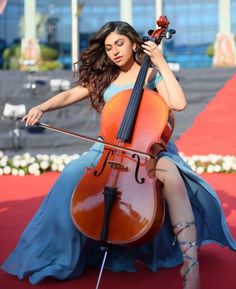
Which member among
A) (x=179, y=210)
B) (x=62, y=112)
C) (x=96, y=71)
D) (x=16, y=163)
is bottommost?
(x=16, y=163)

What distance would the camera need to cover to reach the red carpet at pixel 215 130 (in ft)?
19.8

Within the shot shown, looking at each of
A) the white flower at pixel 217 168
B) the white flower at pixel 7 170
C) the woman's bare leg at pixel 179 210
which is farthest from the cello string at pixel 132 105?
the white flower at pixel 7 170

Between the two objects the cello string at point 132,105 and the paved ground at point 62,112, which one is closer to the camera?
the cello string at point 132,105

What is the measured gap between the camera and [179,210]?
1745 mm

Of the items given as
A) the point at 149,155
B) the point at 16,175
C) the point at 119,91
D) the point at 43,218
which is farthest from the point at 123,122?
the point at 16,175

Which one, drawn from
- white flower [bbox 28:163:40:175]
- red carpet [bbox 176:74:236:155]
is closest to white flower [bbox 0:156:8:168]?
white flower [bbox 28:163:40:175]

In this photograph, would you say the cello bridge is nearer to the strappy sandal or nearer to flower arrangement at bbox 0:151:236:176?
the strappy sandal

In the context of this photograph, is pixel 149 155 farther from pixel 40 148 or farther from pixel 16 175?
pixel 40 148

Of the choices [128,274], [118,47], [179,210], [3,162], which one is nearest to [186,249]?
[179,210]

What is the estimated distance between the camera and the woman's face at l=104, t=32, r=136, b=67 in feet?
6.51

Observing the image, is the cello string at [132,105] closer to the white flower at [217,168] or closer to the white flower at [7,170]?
the white flower at [217,168]

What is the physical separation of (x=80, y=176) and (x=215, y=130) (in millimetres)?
4942

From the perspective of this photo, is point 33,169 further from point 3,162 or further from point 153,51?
point 153,51

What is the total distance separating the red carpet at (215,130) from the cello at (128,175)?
4038 millimetres
